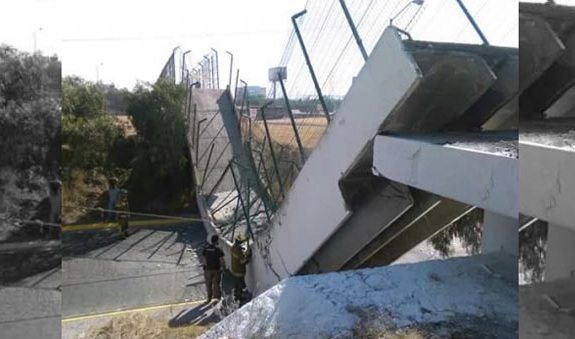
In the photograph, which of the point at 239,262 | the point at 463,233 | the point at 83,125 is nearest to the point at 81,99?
the point at 83,125

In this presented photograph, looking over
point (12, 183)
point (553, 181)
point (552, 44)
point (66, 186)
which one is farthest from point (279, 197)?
point (553, 181)

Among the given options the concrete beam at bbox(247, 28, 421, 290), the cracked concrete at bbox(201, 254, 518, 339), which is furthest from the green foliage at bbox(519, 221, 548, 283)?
the concrete beam at bbox(247, 28, 421, 290)

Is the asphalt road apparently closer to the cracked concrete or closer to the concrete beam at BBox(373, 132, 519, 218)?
the cracked concrete

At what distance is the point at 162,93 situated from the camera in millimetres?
1662

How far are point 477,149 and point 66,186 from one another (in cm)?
106

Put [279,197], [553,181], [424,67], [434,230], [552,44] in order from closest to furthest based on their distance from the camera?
1. [553,181]
2. [552,44]
3. [424,67]
4. [434,230]
5. [279,197]

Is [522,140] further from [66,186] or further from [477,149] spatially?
[66,186]

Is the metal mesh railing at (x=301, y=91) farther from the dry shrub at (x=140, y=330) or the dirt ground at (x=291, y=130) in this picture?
the dry shrub at (x=140, y=330)

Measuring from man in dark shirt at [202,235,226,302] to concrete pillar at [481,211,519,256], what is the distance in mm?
1247

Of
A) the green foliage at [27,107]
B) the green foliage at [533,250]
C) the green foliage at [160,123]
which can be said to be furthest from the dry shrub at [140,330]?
the green foliage at [533,250]

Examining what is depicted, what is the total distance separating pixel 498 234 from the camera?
4.75ft

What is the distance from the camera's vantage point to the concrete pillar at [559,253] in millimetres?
616

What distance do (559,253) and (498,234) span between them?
2.85ft

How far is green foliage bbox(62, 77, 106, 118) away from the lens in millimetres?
1224
